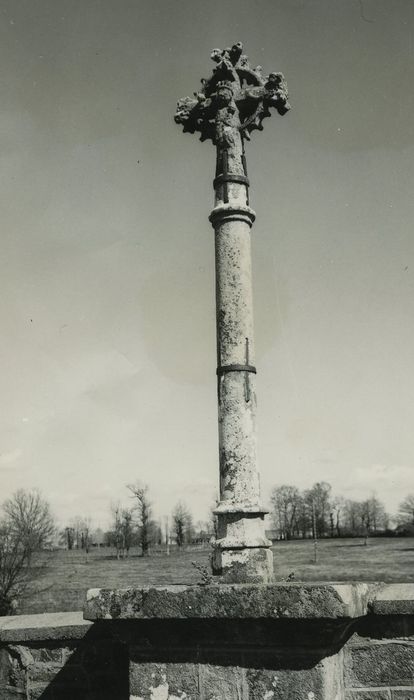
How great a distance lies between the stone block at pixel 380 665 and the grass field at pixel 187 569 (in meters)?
32.2

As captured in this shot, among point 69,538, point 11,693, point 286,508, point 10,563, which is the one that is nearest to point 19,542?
point 10,563

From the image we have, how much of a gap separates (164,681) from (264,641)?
552mm

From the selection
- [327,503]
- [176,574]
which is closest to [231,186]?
[176,574]

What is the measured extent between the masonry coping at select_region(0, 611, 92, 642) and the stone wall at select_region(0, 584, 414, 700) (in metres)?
1.09

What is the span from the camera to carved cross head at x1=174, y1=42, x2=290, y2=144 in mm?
5266

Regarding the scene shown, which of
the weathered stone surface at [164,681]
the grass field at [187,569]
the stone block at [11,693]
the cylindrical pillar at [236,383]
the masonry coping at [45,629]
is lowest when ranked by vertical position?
the grass field at [187,569]

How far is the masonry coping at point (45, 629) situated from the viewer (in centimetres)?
423

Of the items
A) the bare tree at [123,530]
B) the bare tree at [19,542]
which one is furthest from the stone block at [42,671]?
the bare tree at [123,530]

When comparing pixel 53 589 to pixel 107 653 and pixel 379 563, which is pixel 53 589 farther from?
pixel 107 653

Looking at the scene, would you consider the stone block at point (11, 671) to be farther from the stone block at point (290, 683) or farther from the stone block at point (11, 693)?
the stone block at point (290, 683)

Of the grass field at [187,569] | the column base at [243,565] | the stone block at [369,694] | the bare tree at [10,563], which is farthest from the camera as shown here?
the grass field at [187,569]

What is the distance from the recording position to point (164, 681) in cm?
315

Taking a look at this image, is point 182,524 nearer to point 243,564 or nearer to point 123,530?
point 123,530

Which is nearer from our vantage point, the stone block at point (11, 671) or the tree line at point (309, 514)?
the stone block at point (11, 671)
